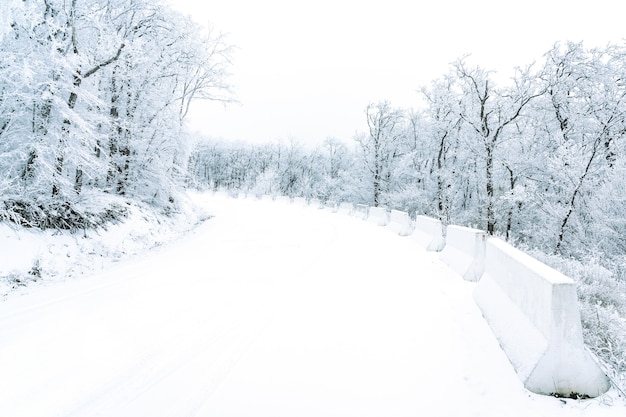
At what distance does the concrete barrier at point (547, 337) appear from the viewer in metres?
3.30

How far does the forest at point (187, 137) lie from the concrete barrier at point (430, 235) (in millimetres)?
2802

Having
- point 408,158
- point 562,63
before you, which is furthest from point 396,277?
point 408,158

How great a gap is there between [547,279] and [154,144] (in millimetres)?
15415

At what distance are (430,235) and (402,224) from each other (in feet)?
13.9

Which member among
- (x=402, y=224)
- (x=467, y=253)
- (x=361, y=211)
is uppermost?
(x=467, y=253)

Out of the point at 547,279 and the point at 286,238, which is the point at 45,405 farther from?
the point at 286,238

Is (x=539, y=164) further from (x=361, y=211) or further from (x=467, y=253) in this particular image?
(x=467, y=253)

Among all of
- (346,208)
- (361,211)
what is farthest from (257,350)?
(346,208)

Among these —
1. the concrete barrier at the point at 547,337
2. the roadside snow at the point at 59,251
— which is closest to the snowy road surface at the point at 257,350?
the concrete barrier at the point at 547,337

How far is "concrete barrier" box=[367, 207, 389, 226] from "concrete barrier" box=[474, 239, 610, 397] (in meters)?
17.1

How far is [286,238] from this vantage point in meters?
13.6

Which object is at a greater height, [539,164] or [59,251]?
[539,164]

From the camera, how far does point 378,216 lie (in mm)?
22797

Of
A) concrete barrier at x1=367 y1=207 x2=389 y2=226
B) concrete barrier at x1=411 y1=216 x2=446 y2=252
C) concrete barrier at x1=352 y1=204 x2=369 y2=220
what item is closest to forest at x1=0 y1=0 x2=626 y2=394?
concrete barrier at x1=411 y1=216 x2=446 y2=252
